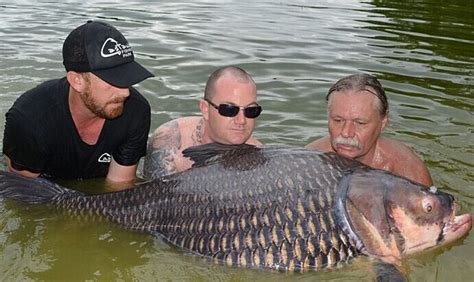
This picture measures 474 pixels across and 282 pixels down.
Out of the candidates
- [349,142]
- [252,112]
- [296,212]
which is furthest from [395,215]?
[252,112]

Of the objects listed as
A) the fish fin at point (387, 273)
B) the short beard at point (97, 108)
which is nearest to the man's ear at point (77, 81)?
the short beard at point (97, 108)

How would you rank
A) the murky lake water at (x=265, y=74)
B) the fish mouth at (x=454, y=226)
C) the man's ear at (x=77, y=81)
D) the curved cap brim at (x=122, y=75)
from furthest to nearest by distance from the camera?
1. the man's ear at (x=77, y=81)
2. the curved cap brim at (x=122, y=75)
3. the murky lake water at (x=265, y=74)
4. the fish mouth at (x=454, y=226)

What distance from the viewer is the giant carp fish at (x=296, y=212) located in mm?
4176

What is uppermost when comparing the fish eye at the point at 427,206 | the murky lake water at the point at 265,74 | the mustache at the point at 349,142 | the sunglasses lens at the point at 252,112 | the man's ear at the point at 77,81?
the man's ear at the point at 77,81

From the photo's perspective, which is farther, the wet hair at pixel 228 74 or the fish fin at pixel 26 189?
the wet hair at pixel 228 74

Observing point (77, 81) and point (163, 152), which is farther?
point (163, 152)

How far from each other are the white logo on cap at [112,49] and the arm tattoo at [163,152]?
1.05m

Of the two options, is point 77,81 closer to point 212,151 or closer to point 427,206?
point 212,151

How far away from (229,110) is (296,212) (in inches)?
51.5

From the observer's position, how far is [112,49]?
5.12m

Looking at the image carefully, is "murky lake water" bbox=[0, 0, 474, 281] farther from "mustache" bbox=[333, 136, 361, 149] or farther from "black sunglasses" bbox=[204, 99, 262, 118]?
"black sunglasses" bbox=[204, 99, 262, 118]

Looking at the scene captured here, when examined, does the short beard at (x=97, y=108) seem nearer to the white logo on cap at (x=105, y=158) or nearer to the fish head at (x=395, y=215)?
the white logo on cap at (x=105, y=158)

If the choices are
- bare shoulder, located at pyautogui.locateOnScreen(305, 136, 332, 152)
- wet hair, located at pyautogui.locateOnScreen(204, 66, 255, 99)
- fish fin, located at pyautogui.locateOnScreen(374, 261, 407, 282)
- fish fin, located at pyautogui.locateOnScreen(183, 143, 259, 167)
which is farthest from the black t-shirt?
fish fin, located at pyautogui.locateOnScreen(374, 261, 407, 282)

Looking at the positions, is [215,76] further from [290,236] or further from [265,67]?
[265,67]
